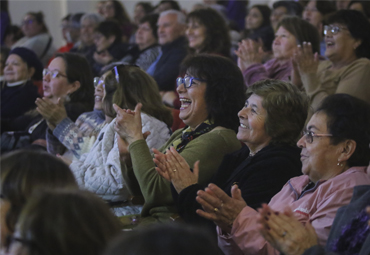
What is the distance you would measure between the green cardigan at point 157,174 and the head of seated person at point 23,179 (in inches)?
43.1

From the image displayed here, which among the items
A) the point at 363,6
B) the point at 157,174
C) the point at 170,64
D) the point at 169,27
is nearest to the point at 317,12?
the point at 363,6

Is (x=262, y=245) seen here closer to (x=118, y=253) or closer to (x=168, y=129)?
(x=118, y=253)

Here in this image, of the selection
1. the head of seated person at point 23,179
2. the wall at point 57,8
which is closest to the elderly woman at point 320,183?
the head of seated person at point 23,179

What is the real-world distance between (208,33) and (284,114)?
7.19 ft

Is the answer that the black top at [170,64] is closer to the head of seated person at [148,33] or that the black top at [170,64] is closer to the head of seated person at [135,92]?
the head of seated person at [148,33]

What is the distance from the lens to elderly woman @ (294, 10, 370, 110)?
3514mm

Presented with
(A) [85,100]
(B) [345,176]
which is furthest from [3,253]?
(A) [85,100]

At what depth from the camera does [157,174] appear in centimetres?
264

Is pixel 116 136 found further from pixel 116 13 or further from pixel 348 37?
pixel 116 13

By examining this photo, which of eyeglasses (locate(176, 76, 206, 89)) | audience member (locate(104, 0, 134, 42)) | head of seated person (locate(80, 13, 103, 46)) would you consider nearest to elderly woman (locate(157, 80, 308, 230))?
eyeglasses (locate(176, 76, 206, 89))

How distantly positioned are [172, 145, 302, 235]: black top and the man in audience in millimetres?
2468

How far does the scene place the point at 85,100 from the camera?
4254 mm

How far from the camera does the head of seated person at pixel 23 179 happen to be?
1.40 meters

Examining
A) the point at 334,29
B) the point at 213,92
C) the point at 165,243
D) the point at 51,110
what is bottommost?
the point at 51,110
